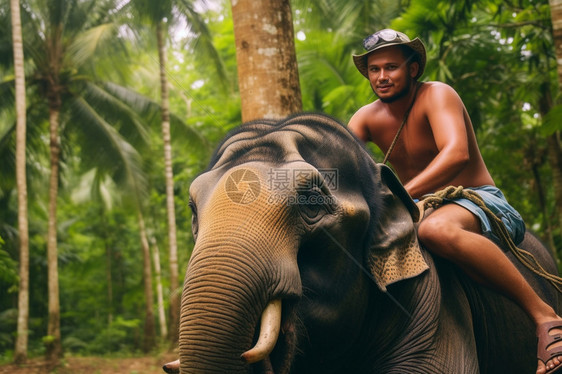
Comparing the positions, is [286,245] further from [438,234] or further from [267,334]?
[438,234]

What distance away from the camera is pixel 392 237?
2793 millimetres

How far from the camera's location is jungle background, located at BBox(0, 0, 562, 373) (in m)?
10.2

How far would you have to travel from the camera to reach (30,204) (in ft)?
74.5

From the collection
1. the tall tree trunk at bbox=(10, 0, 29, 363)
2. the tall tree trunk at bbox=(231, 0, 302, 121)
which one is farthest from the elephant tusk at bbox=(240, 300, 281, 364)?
the tall tree trunk at bbox=(10, 0, 29, 363)

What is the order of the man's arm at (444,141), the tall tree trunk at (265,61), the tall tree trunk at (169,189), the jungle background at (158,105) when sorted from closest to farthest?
the man's arm at (444,141) < the tall tree trunk at (265,61) < the jungle background at (158,105) < the tall tree trunk at (169,189)

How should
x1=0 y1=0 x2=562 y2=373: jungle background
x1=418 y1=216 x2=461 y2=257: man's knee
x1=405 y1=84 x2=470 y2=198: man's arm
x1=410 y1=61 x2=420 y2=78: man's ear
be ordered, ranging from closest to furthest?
x1=418 y1=216 x2=461 y2=257: man's knee → x1=405 y1=84 x2=470 y2=198: man's arm → x1=410 y1=61 x2=420 y2=78: man's ear → x1=0 y1=0 x2=562 y2=373: jungle background

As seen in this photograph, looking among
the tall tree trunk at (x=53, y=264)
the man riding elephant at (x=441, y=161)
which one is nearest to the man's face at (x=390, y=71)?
the man riding elephant at (x=441, y=161)

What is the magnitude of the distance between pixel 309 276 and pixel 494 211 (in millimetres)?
1258

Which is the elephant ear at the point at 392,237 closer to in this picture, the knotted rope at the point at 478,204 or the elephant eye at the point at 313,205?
the knotted rope at the point at 478,204

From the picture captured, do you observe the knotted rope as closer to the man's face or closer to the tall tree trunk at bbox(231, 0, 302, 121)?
the man's face

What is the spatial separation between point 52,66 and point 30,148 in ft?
7.92

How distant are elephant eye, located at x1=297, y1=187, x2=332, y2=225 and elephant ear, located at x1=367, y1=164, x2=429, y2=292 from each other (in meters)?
0.33

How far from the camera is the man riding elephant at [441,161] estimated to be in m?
2.91

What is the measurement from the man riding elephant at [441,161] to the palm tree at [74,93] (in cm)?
1446
